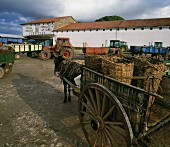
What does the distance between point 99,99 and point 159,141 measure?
1.73m

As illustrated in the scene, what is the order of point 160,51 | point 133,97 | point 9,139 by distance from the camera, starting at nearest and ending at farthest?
point 133,97 → point 9,139 → point 160,51

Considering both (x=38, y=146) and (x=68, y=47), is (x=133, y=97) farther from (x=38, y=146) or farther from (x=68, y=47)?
(x=68, y=47)

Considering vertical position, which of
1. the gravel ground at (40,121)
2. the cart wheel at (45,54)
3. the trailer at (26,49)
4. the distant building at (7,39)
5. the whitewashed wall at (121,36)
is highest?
the whitewashed wall at (121,36)

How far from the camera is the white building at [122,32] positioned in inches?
1321

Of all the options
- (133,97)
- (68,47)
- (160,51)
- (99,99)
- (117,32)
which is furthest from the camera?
(117,32)

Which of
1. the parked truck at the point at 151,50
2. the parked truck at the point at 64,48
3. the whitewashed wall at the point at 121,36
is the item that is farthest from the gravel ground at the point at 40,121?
Result: the whitewashed wall at the point at 121,36

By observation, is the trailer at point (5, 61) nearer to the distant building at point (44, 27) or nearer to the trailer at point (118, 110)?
the trailer at point (118, 110)

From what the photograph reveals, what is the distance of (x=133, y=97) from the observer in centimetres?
239

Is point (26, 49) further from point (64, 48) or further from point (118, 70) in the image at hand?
point (118, 70)

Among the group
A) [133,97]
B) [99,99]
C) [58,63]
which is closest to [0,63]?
[58,63]

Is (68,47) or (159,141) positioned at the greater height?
(68,47)

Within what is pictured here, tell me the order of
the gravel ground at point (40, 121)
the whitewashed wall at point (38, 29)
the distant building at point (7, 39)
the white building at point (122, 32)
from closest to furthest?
the gravel ground at point (40, 121) < the distant building at point (7, 39) < the white building at point (122, 32) < the whitewashed wall at point (38, 29)

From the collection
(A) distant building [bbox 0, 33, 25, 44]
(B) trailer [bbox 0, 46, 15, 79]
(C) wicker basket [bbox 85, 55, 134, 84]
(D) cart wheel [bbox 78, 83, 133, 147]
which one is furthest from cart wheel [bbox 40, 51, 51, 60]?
(C) wicker basket [bbox 85, 55, 134, 84]

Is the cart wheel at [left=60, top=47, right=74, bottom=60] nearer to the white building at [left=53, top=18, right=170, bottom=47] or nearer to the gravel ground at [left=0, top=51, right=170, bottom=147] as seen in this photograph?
the gravel ground at [left=0, top=51, right=170, bottom=147]
